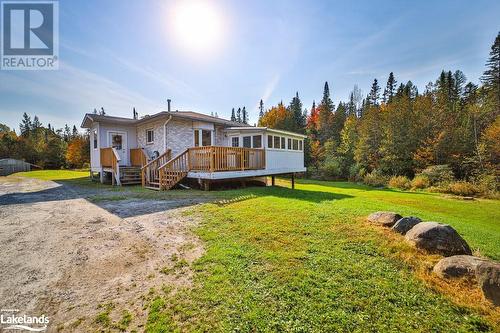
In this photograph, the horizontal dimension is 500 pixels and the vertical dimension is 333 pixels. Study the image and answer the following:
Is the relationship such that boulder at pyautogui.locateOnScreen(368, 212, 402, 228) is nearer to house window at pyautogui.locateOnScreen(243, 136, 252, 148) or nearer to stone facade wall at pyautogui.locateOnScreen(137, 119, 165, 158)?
house window at pyautogui.locateOnScreen(243, 136, 252, 148)

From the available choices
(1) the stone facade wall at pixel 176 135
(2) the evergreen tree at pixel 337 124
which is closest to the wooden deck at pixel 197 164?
(1) the stone facade wall at pixel 176 135

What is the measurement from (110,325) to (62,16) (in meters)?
13.2

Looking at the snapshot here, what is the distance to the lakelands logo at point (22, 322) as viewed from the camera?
6.97ft

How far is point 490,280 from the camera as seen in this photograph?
252 centimetres

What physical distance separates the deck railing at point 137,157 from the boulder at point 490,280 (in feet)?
48.7

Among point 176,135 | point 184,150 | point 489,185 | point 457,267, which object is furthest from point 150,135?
point 489,185

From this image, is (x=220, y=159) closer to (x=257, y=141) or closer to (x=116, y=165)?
(x=257, y=141)

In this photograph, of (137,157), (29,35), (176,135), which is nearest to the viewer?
(29,35)

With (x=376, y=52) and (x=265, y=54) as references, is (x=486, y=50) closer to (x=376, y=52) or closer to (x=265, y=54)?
(x=376, y=52)

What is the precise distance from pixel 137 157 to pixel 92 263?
1272cm

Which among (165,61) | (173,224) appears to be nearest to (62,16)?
(165,61)

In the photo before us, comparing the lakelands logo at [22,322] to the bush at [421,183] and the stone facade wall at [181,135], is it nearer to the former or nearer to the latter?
the stone facade wall at [181,135]

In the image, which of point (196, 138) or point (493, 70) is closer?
point (196, 138)

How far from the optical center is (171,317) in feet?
7.32
